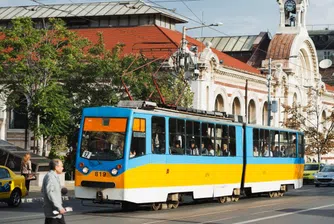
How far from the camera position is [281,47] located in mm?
75438

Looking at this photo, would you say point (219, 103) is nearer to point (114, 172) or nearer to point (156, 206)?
point (156, 206)

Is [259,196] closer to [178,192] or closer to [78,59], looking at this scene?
[178,192]

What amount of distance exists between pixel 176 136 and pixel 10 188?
541 centimetres

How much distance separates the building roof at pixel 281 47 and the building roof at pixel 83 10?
34.8ft

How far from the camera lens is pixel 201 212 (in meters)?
24.1

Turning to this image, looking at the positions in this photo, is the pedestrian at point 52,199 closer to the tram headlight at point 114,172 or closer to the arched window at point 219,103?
the tram headlight at point 114,172

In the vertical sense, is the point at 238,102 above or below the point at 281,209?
above

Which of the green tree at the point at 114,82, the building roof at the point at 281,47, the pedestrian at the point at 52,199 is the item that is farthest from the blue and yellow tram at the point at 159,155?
the building roof at the point at 281,47

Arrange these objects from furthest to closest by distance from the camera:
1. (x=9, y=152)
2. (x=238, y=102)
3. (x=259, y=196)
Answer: (x=238, y=102)
(x=9, y=152)
(x=259, y=196)

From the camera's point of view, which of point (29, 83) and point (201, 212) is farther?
point (29, 83)

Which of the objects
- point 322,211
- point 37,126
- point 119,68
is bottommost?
point 322,211

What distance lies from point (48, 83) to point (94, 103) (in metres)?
5.29

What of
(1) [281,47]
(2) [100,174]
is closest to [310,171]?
(1) [281,47]

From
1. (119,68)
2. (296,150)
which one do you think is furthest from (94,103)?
(296,150)
